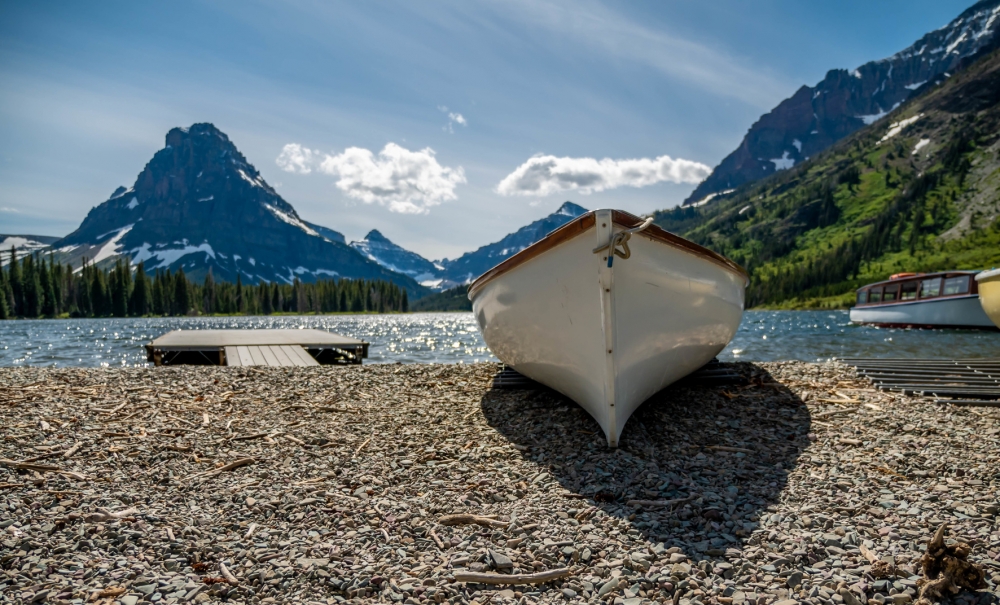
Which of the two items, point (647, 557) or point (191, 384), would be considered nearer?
point (647, 557)

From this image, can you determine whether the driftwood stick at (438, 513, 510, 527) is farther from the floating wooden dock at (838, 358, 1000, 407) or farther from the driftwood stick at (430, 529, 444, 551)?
the floating wooden dock at (838, 358, 1000, 407)

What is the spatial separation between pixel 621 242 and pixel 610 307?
0.71 meters

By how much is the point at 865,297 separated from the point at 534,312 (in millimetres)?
55571

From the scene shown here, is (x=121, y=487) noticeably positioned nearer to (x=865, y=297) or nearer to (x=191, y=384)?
(x=191, y=384)

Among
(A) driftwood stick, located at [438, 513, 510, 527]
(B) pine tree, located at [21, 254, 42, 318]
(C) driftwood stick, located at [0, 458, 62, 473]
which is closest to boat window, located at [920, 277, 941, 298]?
(A) driftwood stick, located at [438, 513, 510, 527]

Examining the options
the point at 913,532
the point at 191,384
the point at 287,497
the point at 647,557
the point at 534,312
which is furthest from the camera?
the point at 191,384

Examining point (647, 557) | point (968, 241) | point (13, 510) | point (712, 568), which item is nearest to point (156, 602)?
point (13, 510)

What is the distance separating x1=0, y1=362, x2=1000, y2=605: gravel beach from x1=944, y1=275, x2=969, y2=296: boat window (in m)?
37.5

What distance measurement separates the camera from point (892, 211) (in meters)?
134

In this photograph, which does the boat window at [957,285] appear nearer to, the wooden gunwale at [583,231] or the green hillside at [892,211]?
the wooden gunwale at [583,231]

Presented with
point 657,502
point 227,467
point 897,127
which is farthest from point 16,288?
point 897,127

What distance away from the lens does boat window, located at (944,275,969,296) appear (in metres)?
35.7

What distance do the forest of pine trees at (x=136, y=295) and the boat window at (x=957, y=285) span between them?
113m

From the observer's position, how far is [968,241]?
10325 centimetres
